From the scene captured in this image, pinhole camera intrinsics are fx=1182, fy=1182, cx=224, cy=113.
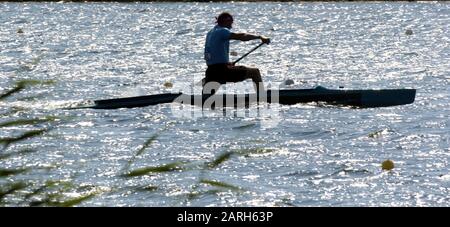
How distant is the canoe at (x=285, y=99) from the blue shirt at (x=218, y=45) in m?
0.72

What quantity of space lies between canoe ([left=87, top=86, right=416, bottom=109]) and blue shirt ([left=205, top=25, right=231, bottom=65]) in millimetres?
724

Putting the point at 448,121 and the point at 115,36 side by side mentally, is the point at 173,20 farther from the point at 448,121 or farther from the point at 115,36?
the point at 448,121

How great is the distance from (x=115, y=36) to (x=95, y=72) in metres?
18.0

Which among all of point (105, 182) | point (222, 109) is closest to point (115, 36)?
point (222, 109)

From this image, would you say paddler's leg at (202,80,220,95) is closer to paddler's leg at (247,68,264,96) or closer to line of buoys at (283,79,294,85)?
paddler's leg at (247,68,264,96)

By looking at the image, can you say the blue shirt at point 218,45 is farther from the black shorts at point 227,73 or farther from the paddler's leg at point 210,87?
the paddler's leg at point 210,87

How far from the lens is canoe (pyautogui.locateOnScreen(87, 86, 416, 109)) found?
18.9 metres

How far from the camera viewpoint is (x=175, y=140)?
625 inches

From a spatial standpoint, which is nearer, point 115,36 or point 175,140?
point 175,140

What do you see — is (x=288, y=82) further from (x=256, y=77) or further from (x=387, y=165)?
(x=387, y=165)

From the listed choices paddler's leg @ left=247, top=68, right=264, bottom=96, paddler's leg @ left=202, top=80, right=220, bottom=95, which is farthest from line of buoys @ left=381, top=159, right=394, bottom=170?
paddler's leg @ left=202, top=80, right=220, bottom=95

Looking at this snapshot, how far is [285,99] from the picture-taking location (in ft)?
62.7

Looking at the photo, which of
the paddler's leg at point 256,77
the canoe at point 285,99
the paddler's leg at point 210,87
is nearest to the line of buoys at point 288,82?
the canoe at point 285,99

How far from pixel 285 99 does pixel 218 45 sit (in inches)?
59.9
